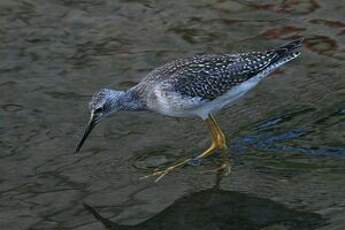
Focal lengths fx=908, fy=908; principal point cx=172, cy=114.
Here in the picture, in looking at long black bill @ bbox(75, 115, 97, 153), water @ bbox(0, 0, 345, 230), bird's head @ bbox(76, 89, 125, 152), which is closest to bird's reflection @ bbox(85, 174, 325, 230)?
water @ bbox(0, 0, 345, 230)

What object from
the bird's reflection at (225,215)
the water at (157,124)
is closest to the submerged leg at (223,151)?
the water at (157,124)

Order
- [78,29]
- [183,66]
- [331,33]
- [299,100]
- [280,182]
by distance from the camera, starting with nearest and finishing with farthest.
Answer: [280,182]
[183,66]
[299,100]
[331,33]
[78,29]

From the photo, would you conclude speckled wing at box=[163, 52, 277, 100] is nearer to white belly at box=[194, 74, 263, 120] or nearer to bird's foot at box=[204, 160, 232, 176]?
white belly at box=[194, 74, 263, 120]

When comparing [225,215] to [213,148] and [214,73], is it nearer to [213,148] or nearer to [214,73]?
[213,148]

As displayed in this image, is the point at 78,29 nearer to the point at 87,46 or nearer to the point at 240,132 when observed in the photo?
the point at 87,46

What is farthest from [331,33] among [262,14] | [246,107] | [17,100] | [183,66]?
[17,100]

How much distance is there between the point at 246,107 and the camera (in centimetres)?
1179

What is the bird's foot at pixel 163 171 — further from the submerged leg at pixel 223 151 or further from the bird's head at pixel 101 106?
the bird's head at pixel 101 106

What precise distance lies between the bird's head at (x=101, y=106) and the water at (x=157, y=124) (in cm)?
46

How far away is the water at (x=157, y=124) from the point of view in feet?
31.7

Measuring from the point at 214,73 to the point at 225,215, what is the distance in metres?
1.98

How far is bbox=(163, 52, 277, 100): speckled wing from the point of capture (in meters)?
10.6

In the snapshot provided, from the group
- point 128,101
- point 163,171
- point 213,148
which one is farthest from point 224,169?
point 128,101

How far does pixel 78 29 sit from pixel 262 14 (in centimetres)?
292
